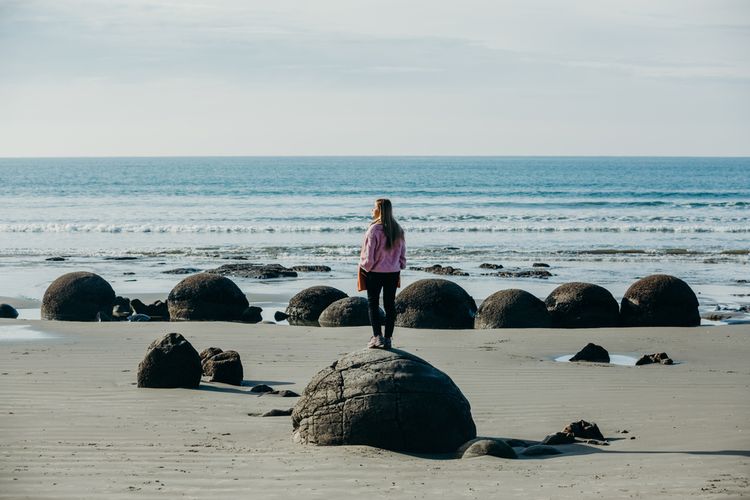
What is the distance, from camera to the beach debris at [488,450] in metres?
9.05

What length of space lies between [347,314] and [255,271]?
11110 millimetres

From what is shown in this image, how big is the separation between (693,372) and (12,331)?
11.2m

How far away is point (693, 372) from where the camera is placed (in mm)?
14102

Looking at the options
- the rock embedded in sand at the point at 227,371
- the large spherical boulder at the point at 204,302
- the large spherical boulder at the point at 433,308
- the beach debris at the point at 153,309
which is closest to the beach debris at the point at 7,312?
the beach debris at the point at 153,309

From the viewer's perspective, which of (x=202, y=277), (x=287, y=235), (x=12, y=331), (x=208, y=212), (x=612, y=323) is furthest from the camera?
(x=208, y=212)

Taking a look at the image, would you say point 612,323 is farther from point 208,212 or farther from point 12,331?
point 208,212

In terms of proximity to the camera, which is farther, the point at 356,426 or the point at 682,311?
the point at 682,311

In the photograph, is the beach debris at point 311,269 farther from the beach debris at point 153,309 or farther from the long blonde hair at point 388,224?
the long blonde hair at point 388,224

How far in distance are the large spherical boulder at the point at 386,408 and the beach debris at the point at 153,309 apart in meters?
11.3

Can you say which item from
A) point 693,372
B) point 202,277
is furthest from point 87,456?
point 202,277

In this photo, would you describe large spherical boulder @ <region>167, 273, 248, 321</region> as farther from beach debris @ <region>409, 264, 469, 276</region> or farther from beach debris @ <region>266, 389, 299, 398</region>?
beach debris @ <region>409, 264, 469, 276</region>

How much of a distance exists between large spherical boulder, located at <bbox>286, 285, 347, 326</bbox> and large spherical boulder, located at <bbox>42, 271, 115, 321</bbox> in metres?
3.79

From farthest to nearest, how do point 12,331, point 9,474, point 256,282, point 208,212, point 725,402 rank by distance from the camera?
point 208,212, point 256,282, point 12,331, point 725,402, point 9,474

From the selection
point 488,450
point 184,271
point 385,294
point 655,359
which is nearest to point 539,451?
point 488,450
